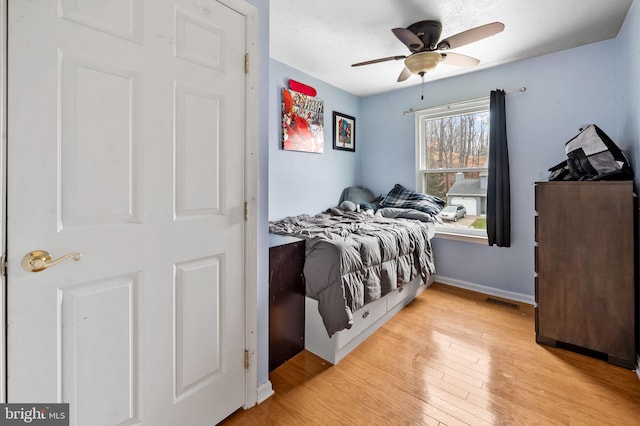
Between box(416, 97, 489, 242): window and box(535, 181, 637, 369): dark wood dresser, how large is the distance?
1106 mm

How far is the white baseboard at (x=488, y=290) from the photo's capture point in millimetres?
3014

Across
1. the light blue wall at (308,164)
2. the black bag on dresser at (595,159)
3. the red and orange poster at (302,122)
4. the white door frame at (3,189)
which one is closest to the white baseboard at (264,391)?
the white door frame at (3,189)

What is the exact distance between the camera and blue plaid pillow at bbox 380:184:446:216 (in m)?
3.42

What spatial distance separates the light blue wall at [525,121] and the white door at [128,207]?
9.20 ft

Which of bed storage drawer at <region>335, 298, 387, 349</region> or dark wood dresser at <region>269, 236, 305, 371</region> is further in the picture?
bed storage drawer at <region>335, 298, 387, 349</region>

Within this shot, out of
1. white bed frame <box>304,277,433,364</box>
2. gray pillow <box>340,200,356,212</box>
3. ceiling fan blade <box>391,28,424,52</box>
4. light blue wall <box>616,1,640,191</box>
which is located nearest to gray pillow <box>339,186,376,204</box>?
gray pillow <box>340,200,356,212</box>

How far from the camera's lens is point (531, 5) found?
81.5 inches

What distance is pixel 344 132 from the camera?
4.01 m

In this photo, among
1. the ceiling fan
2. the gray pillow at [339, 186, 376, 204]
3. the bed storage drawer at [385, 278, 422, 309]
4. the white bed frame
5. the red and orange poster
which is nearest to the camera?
the white bed frame

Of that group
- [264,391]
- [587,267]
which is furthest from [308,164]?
[587,267]

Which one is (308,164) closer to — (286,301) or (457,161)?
(457,161)

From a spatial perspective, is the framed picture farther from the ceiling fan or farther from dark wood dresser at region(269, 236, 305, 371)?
dark wood dresser at region(269, 236, 305, 371)

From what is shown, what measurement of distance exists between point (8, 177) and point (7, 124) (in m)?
0.16

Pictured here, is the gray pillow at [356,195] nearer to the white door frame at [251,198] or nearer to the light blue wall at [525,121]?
the light blue wall at [525,121]
